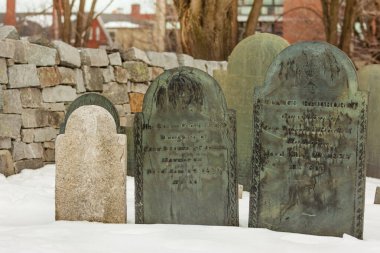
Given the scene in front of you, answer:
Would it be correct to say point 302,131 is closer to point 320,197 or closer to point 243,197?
point 320,197

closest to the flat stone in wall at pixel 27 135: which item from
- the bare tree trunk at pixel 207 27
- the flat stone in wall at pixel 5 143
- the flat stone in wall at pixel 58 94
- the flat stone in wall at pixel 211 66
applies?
the flat stone in wall at pixel 5 143

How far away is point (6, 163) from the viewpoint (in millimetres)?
8500

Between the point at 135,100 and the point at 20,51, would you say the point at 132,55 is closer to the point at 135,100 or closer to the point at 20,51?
the point at 135,100

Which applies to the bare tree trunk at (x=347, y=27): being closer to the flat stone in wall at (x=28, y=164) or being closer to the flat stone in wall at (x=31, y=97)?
the flat stone in wall at (x=31, y=97)

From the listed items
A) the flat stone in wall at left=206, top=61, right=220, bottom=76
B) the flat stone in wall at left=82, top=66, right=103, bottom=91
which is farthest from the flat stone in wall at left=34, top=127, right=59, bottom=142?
the flat stone in wall at left=206, top=61, right=220, bottom=76

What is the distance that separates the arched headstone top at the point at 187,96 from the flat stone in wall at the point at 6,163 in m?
3.30

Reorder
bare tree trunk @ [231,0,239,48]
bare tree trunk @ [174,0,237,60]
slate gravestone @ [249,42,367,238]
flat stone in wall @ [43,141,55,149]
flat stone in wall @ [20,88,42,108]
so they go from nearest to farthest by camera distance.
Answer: slate gravestone @ [249,42,367,238] < flat stone in wall @ [20,88,42,108] < flat stone in wall @ [43,141,55,149] < bare tree trunk @ [174,0,237,60] < bare tree trunk @ [231,0,239,48]

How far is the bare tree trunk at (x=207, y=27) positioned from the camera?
48.1 ft

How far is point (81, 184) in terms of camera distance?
18.9 feet

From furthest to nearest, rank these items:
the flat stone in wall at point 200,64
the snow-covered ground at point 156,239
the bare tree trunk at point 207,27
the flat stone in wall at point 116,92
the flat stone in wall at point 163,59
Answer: the bare tree trunk at point 207,27 → the flat stone in wall at point 200,64 → the flat stone in wall at point 163,59 → the flat stone in wall at point 116,92 → the snow-covered ground at point 156,239

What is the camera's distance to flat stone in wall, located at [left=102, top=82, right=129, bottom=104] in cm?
1055

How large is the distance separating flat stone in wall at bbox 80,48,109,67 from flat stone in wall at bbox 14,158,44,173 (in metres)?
1.67

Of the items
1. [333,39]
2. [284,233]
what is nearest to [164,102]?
[284,233]

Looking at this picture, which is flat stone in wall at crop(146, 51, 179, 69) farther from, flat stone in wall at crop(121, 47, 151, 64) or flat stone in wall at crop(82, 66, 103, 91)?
flat stone in wall at crop(82, 66, 103, 91)
